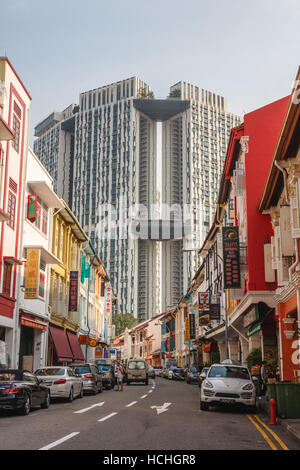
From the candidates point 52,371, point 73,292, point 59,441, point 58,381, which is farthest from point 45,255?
point 59,441

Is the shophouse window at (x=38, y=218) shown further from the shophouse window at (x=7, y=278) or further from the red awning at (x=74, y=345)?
the red awning at (x=74, y=345)

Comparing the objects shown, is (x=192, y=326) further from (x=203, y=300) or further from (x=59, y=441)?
(x=59, y=441)

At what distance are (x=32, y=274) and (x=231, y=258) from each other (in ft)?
36.1

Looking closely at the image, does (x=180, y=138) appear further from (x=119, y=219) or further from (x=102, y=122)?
(x=119, y=219)

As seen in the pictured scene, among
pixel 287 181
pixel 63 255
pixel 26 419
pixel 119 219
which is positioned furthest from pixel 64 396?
pixel 119 219

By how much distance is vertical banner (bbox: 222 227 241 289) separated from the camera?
97.5 feet

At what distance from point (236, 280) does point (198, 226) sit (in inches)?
4693

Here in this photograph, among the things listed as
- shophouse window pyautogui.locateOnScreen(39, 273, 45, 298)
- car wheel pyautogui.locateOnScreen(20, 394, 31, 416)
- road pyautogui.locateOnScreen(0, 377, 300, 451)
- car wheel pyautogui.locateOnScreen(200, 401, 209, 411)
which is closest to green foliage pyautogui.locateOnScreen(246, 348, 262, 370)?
car wheel pyautogui.locateOnScreen(200, 401, 209, 411)

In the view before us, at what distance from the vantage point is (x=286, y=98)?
31.0 m

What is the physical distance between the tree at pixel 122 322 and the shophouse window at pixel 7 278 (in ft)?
361

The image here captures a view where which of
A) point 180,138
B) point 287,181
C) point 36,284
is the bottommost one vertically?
point 36,284

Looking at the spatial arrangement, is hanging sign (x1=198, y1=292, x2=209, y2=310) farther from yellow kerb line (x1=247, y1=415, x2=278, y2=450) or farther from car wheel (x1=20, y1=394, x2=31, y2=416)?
yellow kerb line (x1=247, y1=415, x2=278, y2=450)

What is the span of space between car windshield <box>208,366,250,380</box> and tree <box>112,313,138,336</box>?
117718 mm

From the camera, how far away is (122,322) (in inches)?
5389
